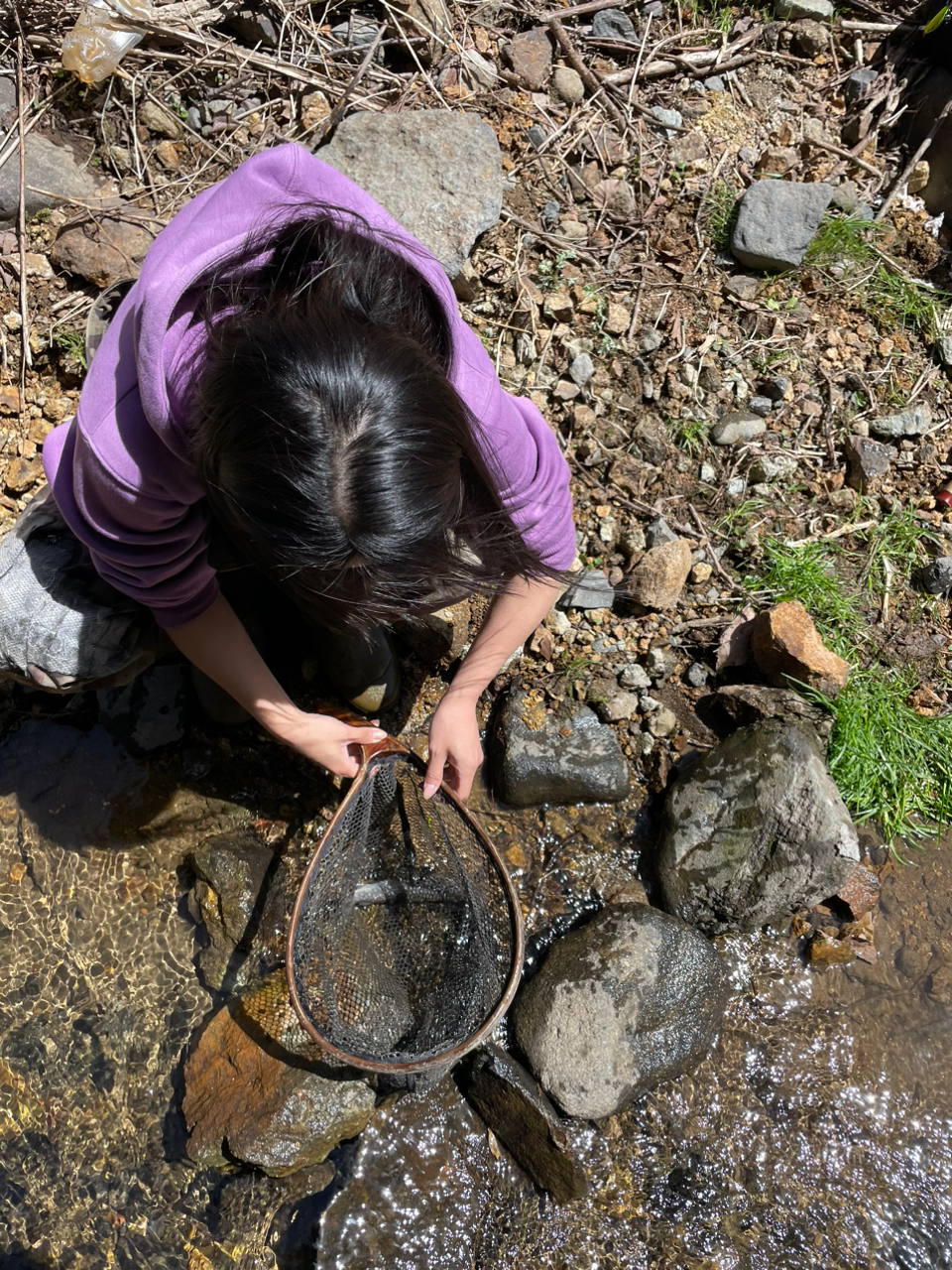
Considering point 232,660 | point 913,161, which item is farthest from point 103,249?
point 913,161

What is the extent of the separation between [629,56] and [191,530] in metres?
2.50

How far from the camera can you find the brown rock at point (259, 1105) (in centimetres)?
199

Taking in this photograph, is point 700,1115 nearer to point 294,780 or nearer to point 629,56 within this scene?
point 294,780

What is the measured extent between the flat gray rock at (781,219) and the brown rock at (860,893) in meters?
1.92

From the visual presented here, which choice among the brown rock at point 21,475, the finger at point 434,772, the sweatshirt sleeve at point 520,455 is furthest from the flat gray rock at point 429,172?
the finger at point 434,772

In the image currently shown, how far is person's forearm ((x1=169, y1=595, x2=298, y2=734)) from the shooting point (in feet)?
6.02

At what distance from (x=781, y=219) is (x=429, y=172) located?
3.73 feet

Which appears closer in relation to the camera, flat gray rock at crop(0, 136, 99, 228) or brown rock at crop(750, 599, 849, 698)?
brown rock at crop(750, 599, 849, 698)

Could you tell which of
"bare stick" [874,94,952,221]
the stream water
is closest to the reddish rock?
the stream water

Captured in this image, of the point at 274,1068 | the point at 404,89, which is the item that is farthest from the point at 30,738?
the point at 404,89

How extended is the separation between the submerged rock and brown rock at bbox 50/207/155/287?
1724 mm

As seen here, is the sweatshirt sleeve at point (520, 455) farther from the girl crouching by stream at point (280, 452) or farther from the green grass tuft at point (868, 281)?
the green grass tuft at point (868, 281)

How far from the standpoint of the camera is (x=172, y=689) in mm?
2398

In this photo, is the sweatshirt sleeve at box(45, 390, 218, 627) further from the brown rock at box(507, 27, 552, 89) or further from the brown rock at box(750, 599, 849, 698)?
the brown rock at box(507, 27, 552, 89)
